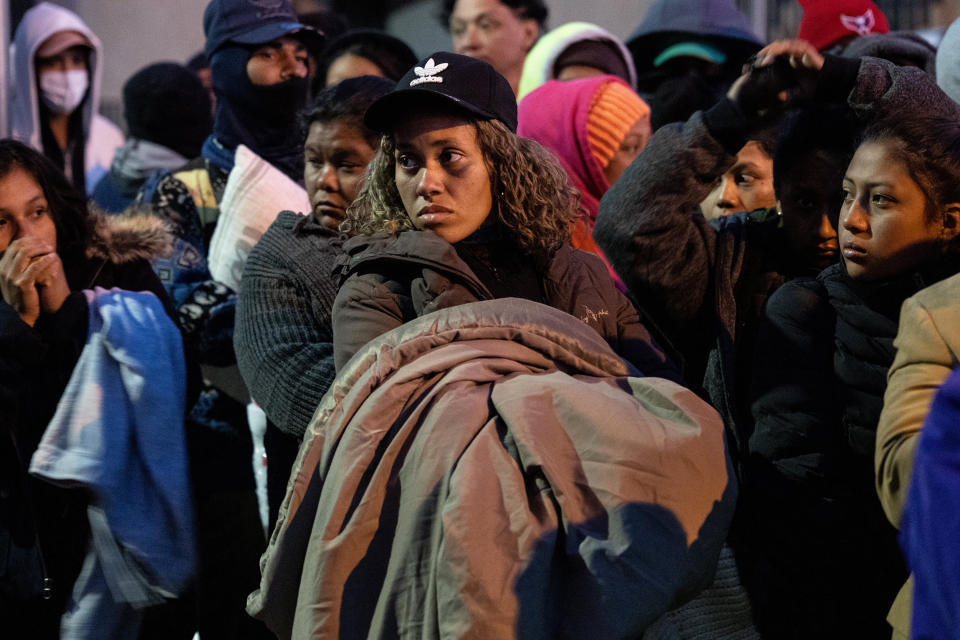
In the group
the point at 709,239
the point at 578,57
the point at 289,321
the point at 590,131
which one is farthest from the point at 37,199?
the point at 578,57

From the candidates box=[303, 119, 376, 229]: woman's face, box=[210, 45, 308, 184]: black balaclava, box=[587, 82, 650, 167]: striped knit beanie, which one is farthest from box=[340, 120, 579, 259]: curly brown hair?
box=[210, 45, 308, 184]: black balaclava

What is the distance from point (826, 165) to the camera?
2443 millimetres

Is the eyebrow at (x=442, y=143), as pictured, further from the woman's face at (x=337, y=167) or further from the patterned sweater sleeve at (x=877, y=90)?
the patterned sweater sleeve at (x=877, y=90)

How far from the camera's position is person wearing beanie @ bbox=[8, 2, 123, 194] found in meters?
4.62

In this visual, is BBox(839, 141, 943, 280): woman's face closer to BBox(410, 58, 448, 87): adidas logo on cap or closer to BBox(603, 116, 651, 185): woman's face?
BBox(410, 58, 448, 87): adidas logo on cap

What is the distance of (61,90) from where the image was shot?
4711mm

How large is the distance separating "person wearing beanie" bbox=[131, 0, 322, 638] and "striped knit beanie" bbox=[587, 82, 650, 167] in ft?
3.53

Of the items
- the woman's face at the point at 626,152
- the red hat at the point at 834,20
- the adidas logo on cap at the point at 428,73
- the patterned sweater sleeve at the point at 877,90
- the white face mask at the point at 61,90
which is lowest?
the woman's face at the point at 626,152

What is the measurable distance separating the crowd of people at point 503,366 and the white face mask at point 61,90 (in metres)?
1.34

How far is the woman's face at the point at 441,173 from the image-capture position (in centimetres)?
228

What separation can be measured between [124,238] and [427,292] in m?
1.31

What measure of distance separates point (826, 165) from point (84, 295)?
6.36 feet

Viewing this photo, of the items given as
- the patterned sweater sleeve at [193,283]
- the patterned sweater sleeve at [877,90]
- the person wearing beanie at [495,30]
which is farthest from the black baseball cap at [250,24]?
the patterned sweater sleeve at [877,90]

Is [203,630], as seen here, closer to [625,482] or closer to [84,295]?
[84,295]
